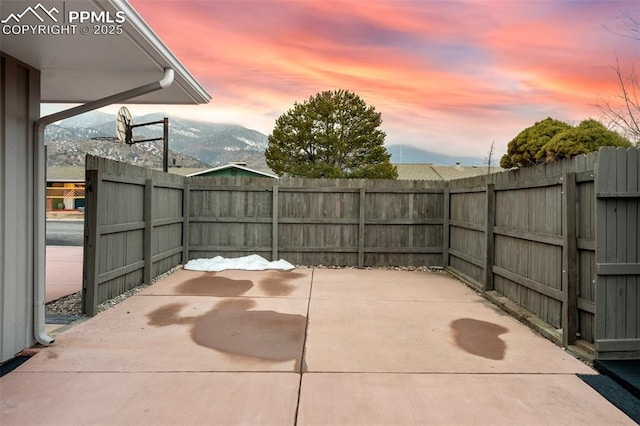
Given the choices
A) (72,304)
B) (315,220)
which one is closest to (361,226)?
(315,220)

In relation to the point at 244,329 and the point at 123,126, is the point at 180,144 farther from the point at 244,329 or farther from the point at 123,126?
the point at 244,329

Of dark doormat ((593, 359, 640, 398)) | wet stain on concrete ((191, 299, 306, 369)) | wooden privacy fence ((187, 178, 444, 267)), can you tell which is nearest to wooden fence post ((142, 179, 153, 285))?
wet stain on concrete ((191, 299, 306, 369))

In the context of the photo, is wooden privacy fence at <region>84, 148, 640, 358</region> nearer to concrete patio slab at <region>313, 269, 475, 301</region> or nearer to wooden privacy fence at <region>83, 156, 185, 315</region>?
wooden privacy fence at <region>83, 156, 185, 315</region>

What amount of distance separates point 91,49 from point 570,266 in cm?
484

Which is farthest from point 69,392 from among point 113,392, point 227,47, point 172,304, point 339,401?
point 227,47

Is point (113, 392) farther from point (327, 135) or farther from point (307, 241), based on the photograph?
point (327, 135)

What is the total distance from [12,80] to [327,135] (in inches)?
853

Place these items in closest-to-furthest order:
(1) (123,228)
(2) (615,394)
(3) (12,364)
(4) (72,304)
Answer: (2) (615,394) → (3) (12,364) → (4) (72,304) → (1) (123,228)

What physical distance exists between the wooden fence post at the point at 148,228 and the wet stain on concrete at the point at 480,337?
15.7 feet

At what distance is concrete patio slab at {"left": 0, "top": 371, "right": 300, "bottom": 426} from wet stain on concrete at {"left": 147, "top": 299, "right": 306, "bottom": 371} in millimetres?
546

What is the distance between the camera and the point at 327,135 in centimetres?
Answer: 2472

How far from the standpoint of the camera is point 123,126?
11.2 m

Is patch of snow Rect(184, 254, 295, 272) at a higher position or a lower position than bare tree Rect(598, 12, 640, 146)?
lower

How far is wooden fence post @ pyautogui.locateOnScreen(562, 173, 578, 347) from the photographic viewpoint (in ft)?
13.2
